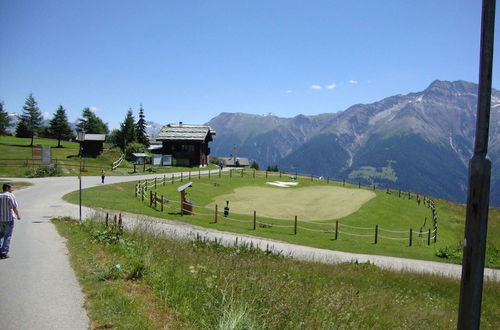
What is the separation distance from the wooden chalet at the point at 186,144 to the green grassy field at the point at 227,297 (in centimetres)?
5814

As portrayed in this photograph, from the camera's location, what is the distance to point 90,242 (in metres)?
13.2

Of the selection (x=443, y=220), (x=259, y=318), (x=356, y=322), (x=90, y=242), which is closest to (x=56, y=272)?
(x=90, y=242)

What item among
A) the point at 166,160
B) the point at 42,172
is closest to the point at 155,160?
the point at 166,160

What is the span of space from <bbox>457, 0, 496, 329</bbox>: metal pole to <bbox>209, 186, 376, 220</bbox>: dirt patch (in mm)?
28000

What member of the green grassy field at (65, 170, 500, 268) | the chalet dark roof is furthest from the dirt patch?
the chalet dark roof

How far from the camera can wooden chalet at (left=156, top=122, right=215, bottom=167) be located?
7094 centimetres

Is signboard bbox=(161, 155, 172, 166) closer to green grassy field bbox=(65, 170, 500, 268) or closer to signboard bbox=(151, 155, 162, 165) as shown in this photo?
signboard bbox=(151, 155, 162, 165)

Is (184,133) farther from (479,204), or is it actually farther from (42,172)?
(479,204)

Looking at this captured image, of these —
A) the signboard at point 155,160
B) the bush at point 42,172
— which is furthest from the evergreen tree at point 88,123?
the bush at point 42,172

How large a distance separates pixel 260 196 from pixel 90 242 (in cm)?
2942

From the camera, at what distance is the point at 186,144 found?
7231cm

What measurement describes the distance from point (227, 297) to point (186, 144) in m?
67.1

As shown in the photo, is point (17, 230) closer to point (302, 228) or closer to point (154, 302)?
point (154, 302)

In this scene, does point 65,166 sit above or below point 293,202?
above
